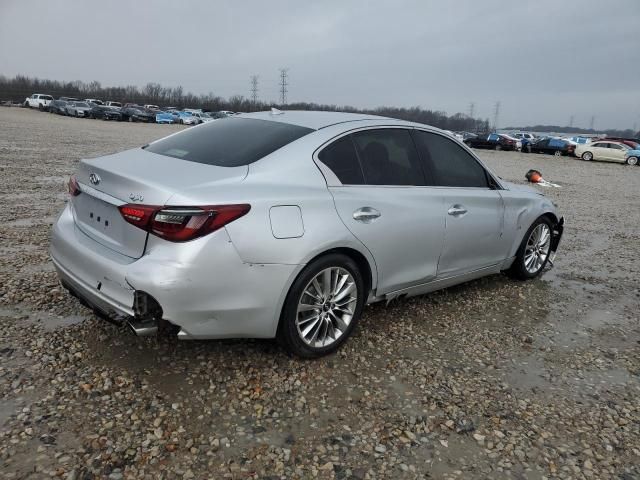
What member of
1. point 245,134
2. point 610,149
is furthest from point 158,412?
point 610,149

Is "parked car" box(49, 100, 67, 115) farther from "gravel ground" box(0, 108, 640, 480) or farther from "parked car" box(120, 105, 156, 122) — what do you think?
"gravel ground" box(0, 108, 640, 480)

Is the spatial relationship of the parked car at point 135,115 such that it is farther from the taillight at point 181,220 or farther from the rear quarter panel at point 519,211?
the taillight at point 181,220

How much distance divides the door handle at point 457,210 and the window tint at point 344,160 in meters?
0.95

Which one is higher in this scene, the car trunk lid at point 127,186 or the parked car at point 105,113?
the parked car at point 105,113

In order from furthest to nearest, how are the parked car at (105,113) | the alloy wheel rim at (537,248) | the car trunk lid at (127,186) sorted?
the parked car at (105,113) < the alloy wheel rim at (537,248) < the car trunk lid at (127,186)

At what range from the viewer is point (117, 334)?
356cm

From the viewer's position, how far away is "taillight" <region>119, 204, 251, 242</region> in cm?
269

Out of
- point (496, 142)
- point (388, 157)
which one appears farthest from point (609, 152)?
point (388, 157)

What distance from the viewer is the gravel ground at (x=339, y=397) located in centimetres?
248

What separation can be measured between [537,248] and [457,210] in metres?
1.81

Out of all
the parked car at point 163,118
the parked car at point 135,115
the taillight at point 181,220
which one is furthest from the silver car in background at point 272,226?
the parked car at point 163,118

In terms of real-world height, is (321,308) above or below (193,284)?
below

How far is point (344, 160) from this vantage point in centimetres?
350

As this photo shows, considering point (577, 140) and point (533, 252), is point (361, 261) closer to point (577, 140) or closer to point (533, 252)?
point (533, 252)
